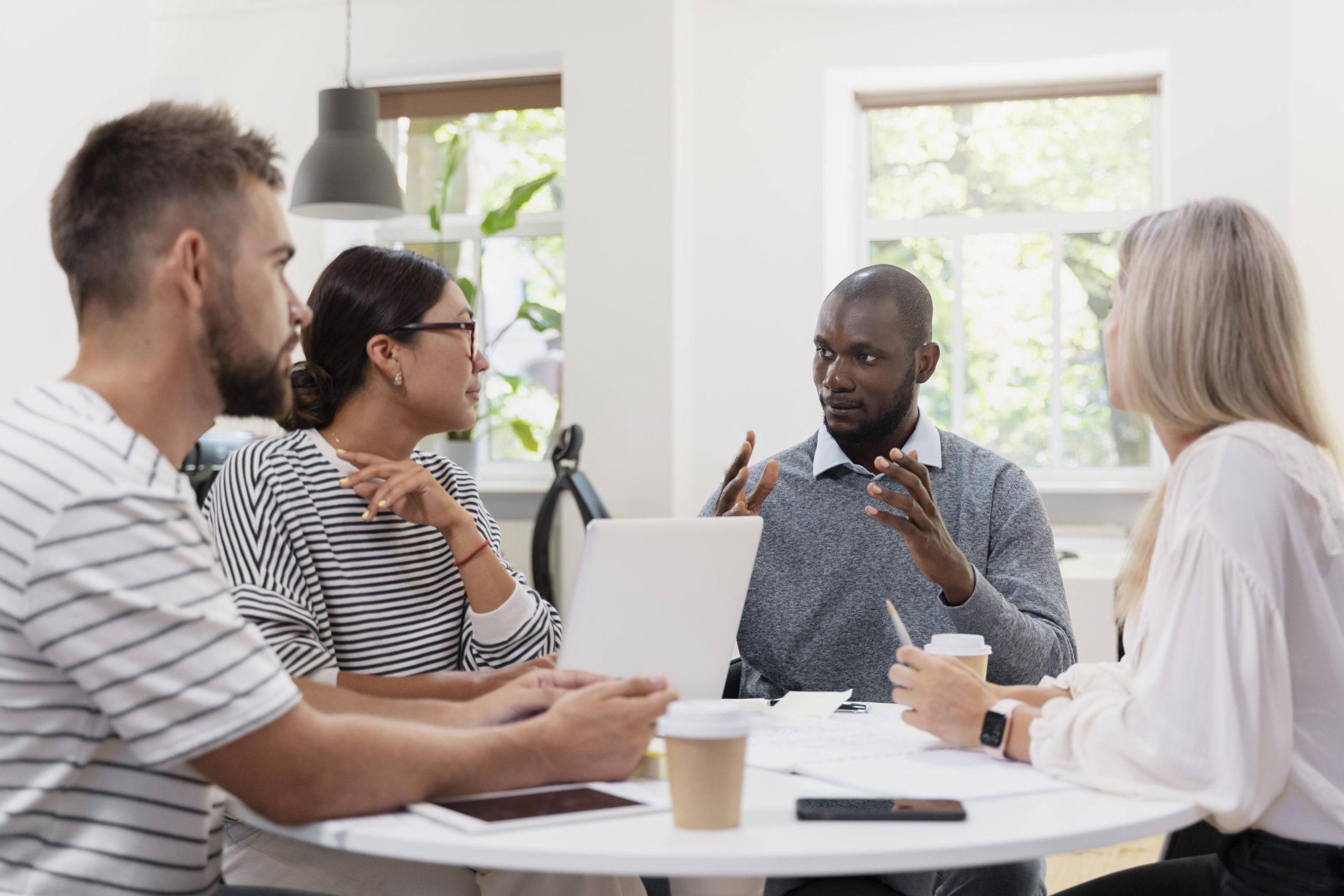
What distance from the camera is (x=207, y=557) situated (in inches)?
42.8

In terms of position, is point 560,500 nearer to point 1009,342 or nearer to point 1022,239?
point 1009,342

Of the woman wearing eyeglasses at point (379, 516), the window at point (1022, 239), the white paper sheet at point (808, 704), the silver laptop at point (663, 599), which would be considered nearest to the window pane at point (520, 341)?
the window at point (1022, 239)

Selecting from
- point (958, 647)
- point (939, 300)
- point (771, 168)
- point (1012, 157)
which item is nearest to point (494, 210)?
point (771, 168)

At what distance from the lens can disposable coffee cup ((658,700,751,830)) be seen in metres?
1.03

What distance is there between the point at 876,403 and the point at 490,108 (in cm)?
321

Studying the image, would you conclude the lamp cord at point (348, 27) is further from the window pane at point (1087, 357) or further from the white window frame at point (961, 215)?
the window pane at point (1087, 357)

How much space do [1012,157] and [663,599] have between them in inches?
169

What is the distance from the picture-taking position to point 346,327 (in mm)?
1891

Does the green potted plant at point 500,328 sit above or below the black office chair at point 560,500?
above

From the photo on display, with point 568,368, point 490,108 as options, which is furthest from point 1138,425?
point 490,108

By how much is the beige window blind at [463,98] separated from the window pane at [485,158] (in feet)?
A: 0.14

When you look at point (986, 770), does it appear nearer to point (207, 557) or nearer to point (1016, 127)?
point (207, 557)

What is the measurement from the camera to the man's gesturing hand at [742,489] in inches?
80.7

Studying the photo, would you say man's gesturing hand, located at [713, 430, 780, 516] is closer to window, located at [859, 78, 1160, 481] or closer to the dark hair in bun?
the dark hair in bun
